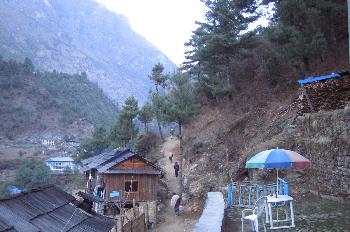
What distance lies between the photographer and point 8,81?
360ft

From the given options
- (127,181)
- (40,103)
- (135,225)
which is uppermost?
(40,103)

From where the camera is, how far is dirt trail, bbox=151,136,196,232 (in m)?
24.1

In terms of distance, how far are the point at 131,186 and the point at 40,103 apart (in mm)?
86342

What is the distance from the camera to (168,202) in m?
34.6

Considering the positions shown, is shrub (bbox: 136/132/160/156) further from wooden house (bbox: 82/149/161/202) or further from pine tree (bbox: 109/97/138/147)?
wooden house (bbox: 82/149/161/202)

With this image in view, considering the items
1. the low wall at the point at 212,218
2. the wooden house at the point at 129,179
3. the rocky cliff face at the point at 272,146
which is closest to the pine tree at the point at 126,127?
the rocky cliff face at the point at 272,146

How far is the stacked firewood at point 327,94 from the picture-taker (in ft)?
50.6

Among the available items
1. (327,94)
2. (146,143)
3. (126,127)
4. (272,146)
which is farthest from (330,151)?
(146,143)

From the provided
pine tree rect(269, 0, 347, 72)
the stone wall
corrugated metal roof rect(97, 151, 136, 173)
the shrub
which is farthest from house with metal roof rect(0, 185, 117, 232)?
the shrub

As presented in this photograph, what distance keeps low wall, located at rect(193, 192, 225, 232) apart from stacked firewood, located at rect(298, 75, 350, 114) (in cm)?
659

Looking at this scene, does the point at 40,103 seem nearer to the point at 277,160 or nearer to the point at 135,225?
the point at 135,225

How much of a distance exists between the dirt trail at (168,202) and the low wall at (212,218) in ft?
33.8

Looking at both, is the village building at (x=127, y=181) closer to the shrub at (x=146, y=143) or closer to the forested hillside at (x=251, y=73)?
the forested hillside at (x=251, y=73)

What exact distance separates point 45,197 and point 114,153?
2280cm
